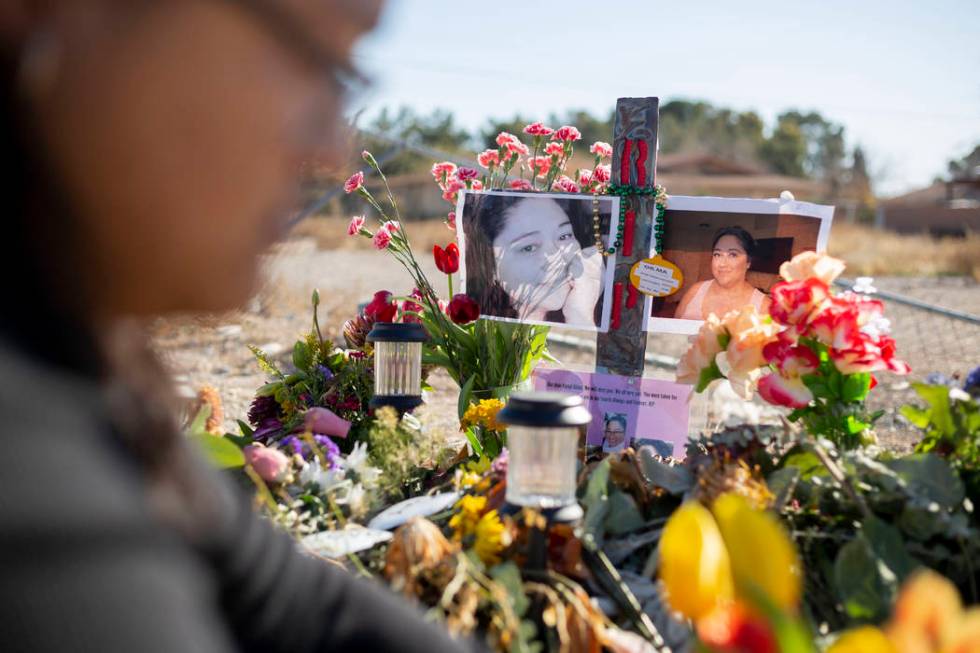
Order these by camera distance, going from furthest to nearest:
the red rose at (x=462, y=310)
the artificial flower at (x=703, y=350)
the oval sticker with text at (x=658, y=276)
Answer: the red rose at (x=462, y=310)
the oval sticker with text at (x=658, y=276)
the artificial flower at (x=703, y=350)

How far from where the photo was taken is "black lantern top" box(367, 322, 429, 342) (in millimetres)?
2504

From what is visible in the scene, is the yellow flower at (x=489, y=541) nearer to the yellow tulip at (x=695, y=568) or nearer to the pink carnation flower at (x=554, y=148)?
the yellow tulip at (x=695, y=568)

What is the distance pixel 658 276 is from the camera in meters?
2.63

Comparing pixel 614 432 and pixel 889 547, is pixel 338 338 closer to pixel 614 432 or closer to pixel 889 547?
pixel 614 432

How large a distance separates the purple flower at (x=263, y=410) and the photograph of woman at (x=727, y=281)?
1.39 m

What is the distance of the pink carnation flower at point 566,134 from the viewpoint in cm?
299

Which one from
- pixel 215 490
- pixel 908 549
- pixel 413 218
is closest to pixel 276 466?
pixel 215 490

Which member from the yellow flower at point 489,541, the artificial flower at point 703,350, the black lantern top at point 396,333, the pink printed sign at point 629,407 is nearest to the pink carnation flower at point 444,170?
the black lantern top at point 396,333

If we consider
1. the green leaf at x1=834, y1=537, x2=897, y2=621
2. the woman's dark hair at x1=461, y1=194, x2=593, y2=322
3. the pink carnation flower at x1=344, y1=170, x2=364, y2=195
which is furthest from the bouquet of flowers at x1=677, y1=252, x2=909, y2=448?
the pink carnation flower at x1=344, y1=170, x2=364, y2=195

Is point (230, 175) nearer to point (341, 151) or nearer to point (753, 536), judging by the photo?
point (341, 151)

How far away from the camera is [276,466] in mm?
1967

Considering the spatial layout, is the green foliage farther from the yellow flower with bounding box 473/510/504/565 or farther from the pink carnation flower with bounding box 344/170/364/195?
the pink carnation flower with bounding box 344/170/364/195

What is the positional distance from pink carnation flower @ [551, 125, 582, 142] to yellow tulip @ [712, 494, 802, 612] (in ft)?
7.41

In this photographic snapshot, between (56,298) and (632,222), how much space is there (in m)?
2.18
